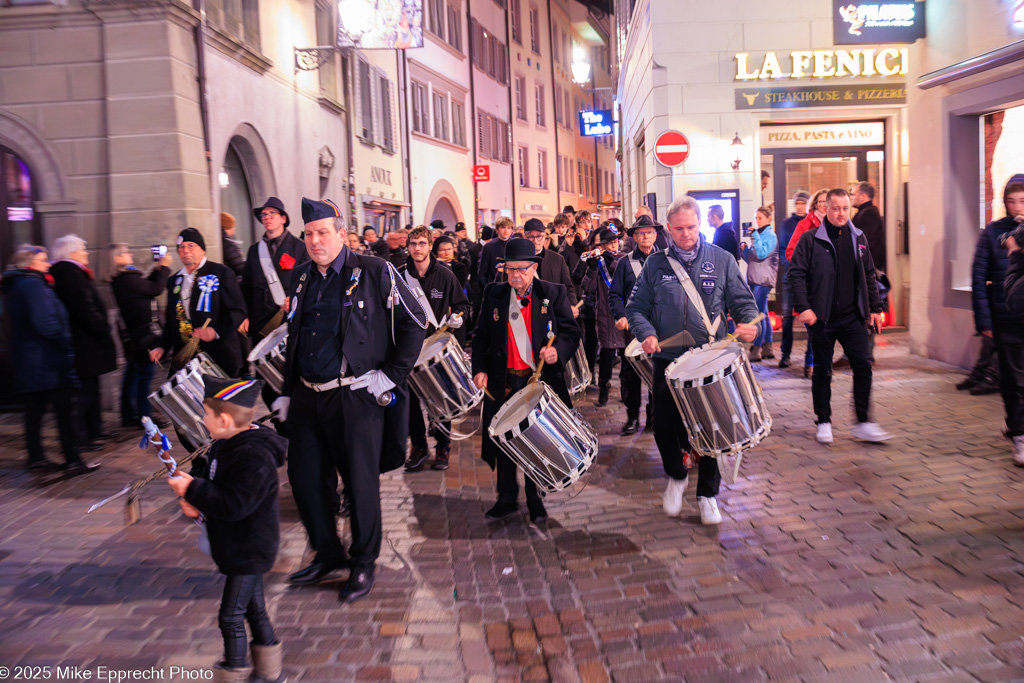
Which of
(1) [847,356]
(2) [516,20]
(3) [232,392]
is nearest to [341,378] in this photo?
(3) [232,392]

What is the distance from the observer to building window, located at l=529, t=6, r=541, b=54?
37.5 metres

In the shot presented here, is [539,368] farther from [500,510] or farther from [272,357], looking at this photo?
[272,357]

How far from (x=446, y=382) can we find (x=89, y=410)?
4.01 m

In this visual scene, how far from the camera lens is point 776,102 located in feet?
44.5

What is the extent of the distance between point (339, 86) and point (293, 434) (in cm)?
1465

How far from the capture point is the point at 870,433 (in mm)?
7055

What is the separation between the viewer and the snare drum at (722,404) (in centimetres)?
479

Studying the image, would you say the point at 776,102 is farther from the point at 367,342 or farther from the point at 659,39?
the point at 367,342

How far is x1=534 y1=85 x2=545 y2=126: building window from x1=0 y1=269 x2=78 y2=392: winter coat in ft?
107

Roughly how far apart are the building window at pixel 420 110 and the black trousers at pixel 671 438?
1899 cm

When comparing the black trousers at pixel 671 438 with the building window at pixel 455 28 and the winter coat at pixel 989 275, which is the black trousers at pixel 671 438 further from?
the building window at pixel 455 28

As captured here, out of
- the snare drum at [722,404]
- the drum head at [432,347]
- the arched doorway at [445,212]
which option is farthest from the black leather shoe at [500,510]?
the arched doorway at [445,212]

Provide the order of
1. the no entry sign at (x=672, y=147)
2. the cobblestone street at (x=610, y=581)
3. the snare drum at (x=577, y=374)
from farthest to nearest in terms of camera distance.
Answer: the no entry sign at (x=672, y=147)
the snare drum at (x=577, y=374)
the cobblestone street at (x=610, y=581)

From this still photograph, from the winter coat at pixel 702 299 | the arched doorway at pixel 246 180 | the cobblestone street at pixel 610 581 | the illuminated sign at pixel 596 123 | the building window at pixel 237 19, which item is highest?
the illuminated sign at pixel 596 123
